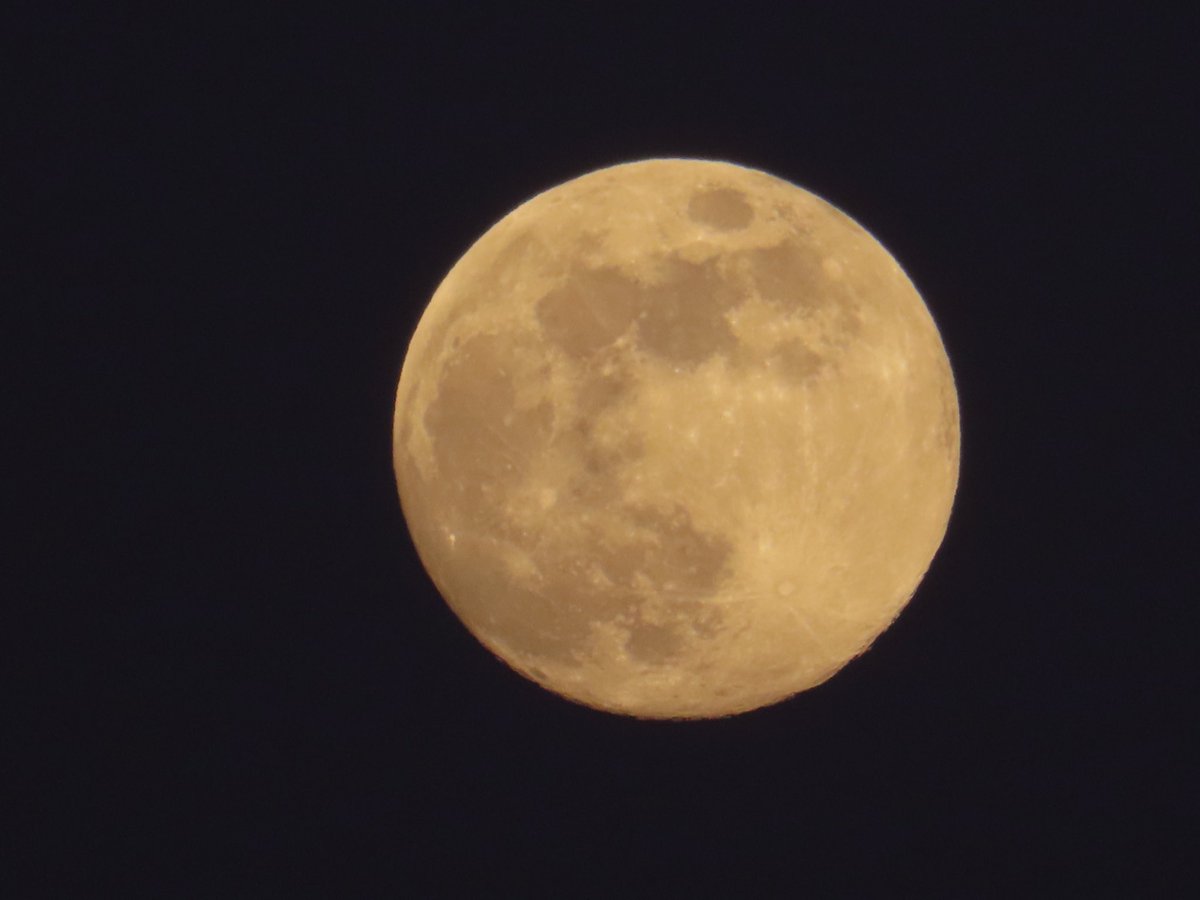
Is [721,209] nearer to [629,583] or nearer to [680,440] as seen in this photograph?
[680,440]

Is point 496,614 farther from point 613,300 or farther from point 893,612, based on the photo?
point 893,612

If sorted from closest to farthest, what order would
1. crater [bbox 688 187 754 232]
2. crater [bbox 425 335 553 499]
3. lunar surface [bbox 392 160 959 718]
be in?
lunar surface [bbox 392 160 959 718] → crater [bbox 425 335 553 499] → crater [bbox 688 187 754 232]

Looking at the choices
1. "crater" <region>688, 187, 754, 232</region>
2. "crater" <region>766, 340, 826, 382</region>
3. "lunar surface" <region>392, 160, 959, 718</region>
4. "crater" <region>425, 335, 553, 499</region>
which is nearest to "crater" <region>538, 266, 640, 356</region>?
"lunar surface" <region>392, 160, 959, 718</region>

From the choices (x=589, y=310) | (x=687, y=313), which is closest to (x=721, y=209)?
(x=687, y=313)

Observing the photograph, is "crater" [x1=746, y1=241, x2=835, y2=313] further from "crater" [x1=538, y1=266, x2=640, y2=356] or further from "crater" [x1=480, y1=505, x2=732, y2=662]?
"crater" [x1=480, y1=505, x2=732, y2=662]

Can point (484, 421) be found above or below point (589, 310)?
below

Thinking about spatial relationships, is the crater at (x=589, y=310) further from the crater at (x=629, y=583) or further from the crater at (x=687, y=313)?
the crater at (x=629, y=583)
